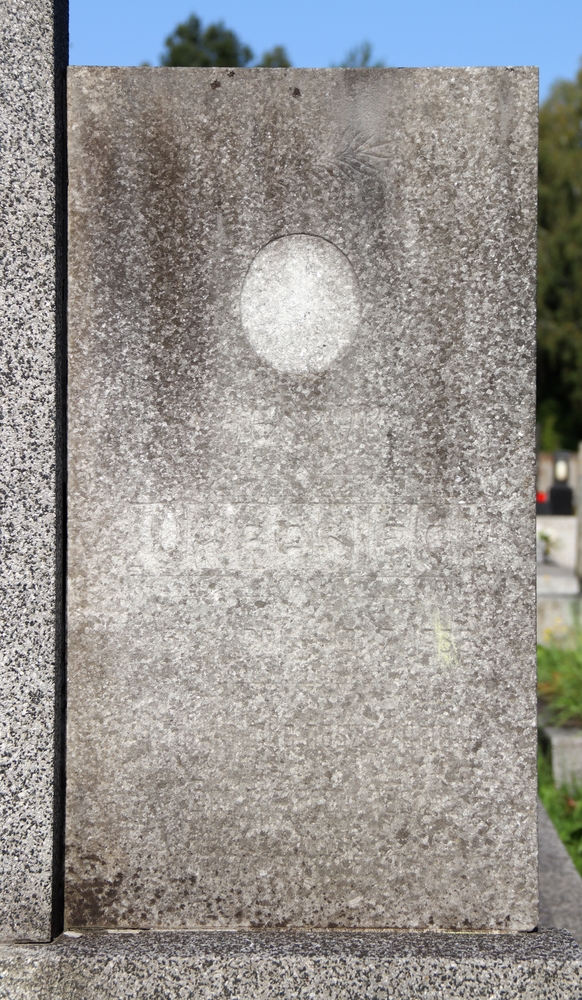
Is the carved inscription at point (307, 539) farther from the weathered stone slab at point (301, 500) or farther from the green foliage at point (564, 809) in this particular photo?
the green foliage at point (564, 809)

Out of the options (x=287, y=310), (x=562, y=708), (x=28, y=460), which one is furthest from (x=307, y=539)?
(x=562, y=708)

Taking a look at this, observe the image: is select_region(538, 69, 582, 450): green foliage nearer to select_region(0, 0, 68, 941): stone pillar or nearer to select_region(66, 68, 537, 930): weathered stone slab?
select_region(66, 68, 537, 930): weathered stone slab

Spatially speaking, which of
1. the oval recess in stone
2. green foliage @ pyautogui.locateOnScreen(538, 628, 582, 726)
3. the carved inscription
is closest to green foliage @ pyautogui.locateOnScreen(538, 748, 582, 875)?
green foliage @ pyautogui.locateOnScreen(538, 628, 582, 726)

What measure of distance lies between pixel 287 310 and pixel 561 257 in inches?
1092

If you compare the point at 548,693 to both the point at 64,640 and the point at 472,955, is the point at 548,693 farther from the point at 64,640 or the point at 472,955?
the point at 64,640

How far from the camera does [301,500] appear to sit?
70.0 inches

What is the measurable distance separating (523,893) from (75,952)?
36.2 inches

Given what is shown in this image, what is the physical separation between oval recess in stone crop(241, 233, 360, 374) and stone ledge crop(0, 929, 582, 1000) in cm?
118

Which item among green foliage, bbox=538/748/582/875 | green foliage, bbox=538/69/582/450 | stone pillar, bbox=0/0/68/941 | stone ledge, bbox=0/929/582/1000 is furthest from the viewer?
green foliage, bbox=538/69/582/450

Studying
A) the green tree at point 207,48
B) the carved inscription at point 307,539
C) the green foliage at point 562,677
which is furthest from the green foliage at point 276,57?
the carved inscription at point 307,539

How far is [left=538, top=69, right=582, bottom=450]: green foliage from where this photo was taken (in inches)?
1053

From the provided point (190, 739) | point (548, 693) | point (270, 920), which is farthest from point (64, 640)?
point (548, 693)

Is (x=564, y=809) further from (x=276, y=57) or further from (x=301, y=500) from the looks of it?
(x=276, y=57)

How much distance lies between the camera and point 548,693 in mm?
5094
